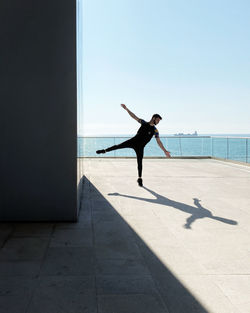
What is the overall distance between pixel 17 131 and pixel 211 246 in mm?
2481

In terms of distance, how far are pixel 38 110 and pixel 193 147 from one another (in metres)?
12.3

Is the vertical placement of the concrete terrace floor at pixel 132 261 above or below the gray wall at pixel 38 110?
below

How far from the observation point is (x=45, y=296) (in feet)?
6.55

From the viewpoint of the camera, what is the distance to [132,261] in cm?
260

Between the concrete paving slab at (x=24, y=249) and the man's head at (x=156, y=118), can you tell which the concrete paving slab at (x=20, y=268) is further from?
the man's head at (x=156, y=118)

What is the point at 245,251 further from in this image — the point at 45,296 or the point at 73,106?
the point at 73,106

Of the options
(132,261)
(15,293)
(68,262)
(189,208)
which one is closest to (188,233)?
(132,261)

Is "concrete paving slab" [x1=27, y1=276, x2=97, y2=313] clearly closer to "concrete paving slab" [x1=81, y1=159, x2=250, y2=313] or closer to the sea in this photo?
"concrete paving slab" [x1=81, y1=159, x2=250, y2=313]

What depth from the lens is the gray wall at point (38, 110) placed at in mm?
3600

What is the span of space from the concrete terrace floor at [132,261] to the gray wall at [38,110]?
1.03 feet

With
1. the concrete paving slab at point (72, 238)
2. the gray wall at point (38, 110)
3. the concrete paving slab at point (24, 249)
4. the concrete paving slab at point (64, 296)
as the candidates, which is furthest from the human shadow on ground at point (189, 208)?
the concrete paving slab at point (64, 296)

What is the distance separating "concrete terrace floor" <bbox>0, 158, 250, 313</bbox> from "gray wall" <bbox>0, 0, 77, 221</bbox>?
0.31m

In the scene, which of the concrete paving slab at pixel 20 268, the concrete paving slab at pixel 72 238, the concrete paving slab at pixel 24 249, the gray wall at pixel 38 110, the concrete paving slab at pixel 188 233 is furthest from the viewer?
the gray wall at pixel 38 110

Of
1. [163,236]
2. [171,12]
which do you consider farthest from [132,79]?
[163,236]
